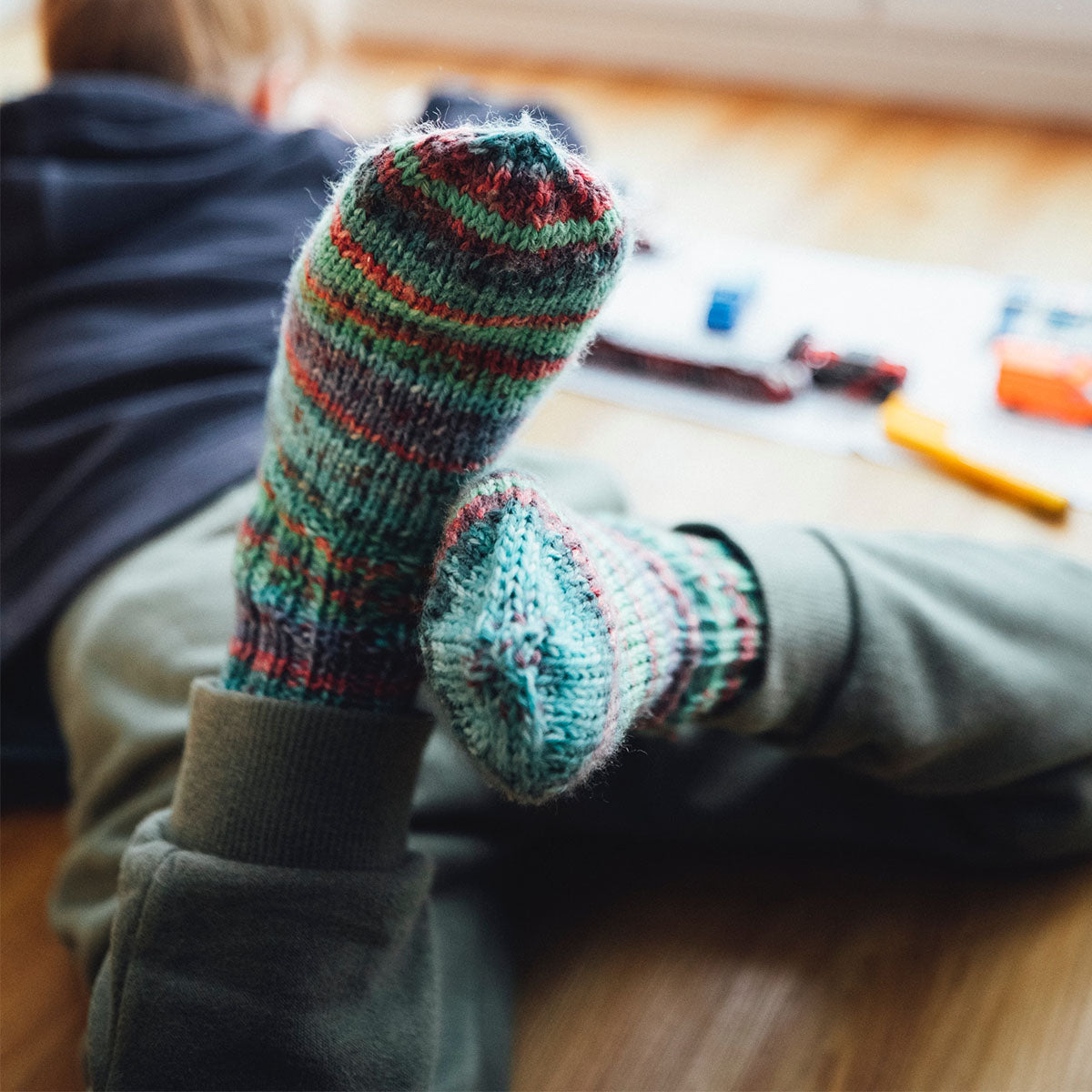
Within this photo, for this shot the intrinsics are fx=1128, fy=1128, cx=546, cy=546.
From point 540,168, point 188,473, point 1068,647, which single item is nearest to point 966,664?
point 1068,647

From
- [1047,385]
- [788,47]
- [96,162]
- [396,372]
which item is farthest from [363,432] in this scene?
[788,47]

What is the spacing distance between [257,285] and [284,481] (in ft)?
1.14

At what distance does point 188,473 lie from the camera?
675 mm

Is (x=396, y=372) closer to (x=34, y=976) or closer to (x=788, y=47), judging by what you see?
(x=34, y=976)

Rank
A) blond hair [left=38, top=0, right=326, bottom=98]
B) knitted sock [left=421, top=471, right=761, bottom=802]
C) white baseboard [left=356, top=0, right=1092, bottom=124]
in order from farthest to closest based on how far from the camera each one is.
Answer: white baseboard [left=356, top=0, right=1092, bottom=124]
blond hair [left=38, top=0, right=326, bottom=98]
knitted sock [left=421, top=471, right=761, bottom=802]

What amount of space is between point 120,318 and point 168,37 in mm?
290

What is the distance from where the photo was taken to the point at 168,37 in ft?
2.99

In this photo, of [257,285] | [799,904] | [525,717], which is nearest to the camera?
[525,717]

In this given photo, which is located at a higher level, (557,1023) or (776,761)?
(776,761)

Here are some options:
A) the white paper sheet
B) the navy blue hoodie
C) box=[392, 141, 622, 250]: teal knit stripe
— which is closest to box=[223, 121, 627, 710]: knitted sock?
box=[392, 141, 622, 250]: teal knit stripe

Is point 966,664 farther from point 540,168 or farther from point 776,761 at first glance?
point 540,168

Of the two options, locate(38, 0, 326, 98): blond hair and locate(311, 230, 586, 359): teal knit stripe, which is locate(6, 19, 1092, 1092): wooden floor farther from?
locate(38, 0, 326, 98): blond hair

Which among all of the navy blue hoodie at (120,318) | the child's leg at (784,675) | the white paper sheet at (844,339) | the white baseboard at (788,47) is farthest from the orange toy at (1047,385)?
the white baseboard at (788,47)

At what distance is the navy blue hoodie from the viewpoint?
0.68 m
